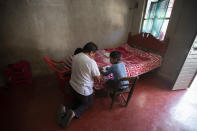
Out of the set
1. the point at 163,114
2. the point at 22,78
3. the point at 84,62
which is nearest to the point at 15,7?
the point at 22,78

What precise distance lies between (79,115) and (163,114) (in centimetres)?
143

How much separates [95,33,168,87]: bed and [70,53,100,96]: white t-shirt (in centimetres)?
54

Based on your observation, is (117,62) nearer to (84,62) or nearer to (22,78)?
(84,62)

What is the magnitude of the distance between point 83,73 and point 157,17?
8.58 ft

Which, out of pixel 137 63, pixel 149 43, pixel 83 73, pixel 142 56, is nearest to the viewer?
pixel 83 73

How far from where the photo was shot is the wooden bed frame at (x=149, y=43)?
2.35m

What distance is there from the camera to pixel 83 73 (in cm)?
127

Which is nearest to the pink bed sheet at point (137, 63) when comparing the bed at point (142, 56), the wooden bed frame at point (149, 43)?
the bed at point (142, 56)

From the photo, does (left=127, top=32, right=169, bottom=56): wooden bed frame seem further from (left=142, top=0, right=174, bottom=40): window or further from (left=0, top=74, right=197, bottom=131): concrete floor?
(left=0, top=74, right=197, bottom=131): concrete floor

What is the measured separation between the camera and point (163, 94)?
203cm

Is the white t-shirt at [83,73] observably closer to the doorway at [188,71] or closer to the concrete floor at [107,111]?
the concrete floor at [107,111]

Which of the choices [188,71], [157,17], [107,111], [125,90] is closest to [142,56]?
[188,71]

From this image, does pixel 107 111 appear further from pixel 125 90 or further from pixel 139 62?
pixel 139 62

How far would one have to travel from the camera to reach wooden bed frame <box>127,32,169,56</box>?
2.35m
